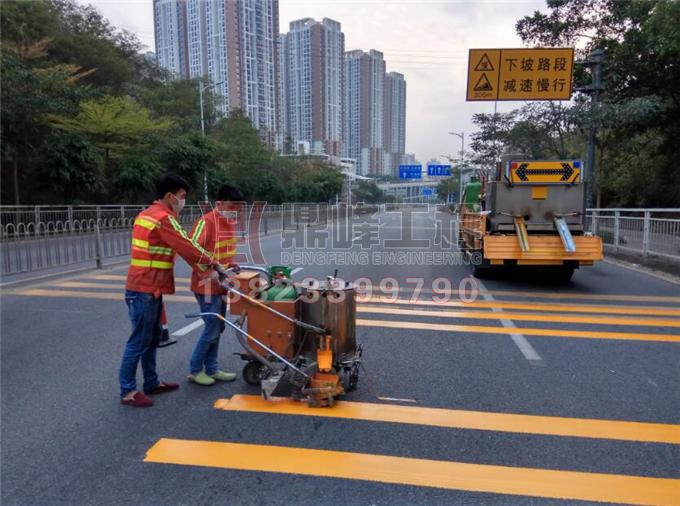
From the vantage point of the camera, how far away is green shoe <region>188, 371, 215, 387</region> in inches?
167

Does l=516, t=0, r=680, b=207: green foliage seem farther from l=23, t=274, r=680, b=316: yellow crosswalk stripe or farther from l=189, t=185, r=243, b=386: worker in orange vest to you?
l=189, t=185, r=243, b=386: worker in orange vest

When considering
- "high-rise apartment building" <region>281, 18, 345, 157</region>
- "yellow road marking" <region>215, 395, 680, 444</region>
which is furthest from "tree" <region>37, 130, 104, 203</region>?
"high-rise apartment building" <region>281, 18, 345, 157</region>

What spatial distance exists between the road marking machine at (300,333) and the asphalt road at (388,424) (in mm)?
208

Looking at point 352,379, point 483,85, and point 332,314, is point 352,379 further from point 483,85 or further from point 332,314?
point 483,85

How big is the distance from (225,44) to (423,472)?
4259 centimetres

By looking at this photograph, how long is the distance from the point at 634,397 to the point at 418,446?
2140 millimetres

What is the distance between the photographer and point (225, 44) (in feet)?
131

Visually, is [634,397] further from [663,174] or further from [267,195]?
[267,195]

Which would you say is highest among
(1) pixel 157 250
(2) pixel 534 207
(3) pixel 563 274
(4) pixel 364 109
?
(4) pixel 364 109

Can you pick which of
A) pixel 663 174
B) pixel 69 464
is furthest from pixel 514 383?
pixel 663 174

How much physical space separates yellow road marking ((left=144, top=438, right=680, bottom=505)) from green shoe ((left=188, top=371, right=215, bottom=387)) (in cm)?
96

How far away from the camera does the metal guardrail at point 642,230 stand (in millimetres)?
10445

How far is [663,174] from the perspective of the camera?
877 inches

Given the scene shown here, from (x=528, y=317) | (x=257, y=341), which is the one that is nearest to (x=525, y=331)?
(x=528, y=317)
